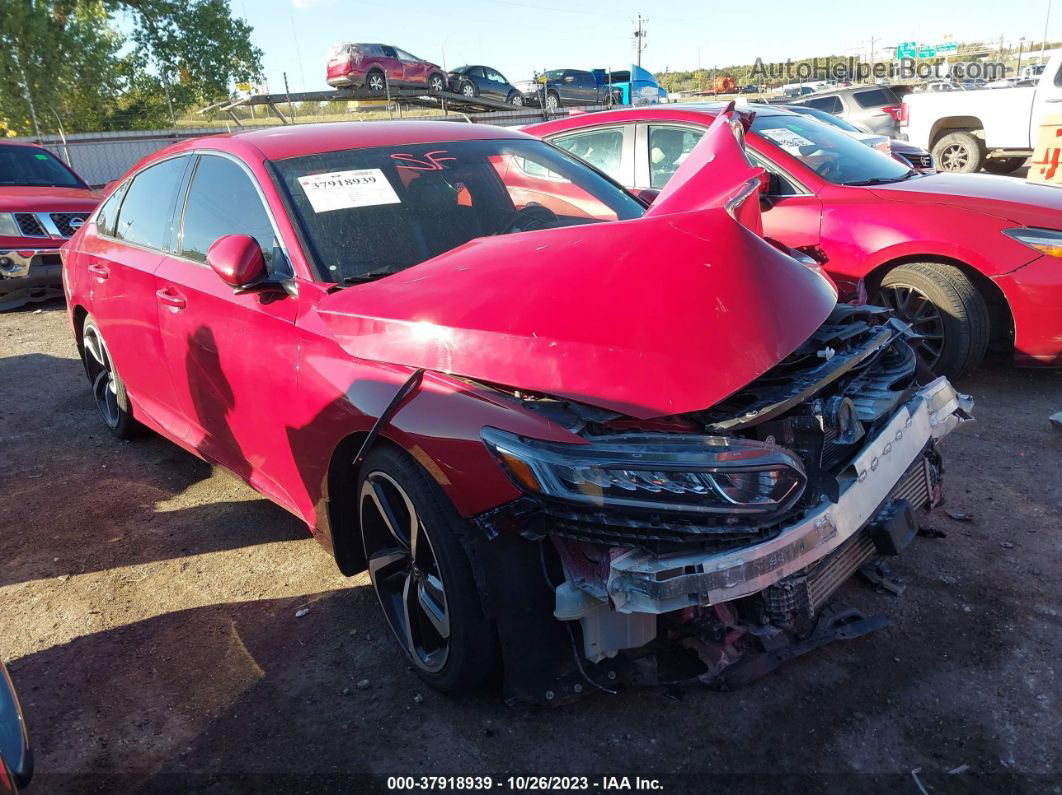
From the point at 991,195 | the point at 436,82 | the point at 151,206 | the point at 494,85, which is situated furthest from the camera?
the point at 494,85

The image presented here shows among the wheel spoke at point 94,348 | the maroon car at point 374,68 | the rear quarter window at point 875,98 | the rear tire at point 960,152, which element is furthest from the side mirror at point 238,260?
the maroon car at point 374,68

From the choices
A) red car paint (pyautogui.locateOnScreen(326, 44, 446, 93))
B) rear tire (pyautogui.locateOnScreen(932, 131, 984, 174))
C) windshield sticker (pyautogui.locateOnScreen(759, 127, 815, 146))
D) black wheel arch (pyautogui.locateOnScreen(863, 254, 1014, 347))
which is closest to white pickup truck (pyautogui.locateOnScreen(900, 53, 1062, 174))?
rear tire (pyautogui.locateOnScreen(932, 131, 984, 174))

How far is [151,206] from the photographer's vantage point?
407cm

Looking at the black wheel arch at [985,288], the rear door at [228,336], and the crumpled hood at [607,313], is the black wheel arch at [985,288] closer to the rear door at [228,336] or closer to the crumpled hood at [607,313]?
the crumpled hood at [607,313]

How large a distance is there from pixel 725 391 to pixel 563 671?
3.00 feet

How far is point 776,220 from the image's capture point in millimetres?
5230

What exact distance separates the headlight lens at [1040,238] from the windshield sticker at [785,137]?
145 centimetres

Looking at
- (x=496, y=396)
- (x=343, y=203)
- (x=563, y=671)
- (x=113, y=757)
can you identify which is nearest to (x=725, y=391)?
(x=496, y=396)

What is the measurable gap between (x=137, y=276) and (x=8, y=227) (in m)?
5.85

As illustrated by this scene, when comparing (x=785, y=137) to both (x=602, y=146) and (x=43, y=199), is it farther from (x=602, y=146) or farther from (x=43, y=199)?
(x=43, y=199)

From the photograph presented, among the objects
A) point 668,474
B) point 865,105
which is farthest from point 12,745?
point 865,105

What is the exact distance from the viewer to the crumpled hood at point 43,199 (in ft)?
28.2

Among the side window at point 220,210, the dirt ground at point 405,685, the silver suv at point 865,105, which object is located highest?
the silver suv at point 865,105

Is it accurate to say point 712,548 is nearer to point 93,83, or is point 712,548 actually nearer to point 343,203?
point 343,203
